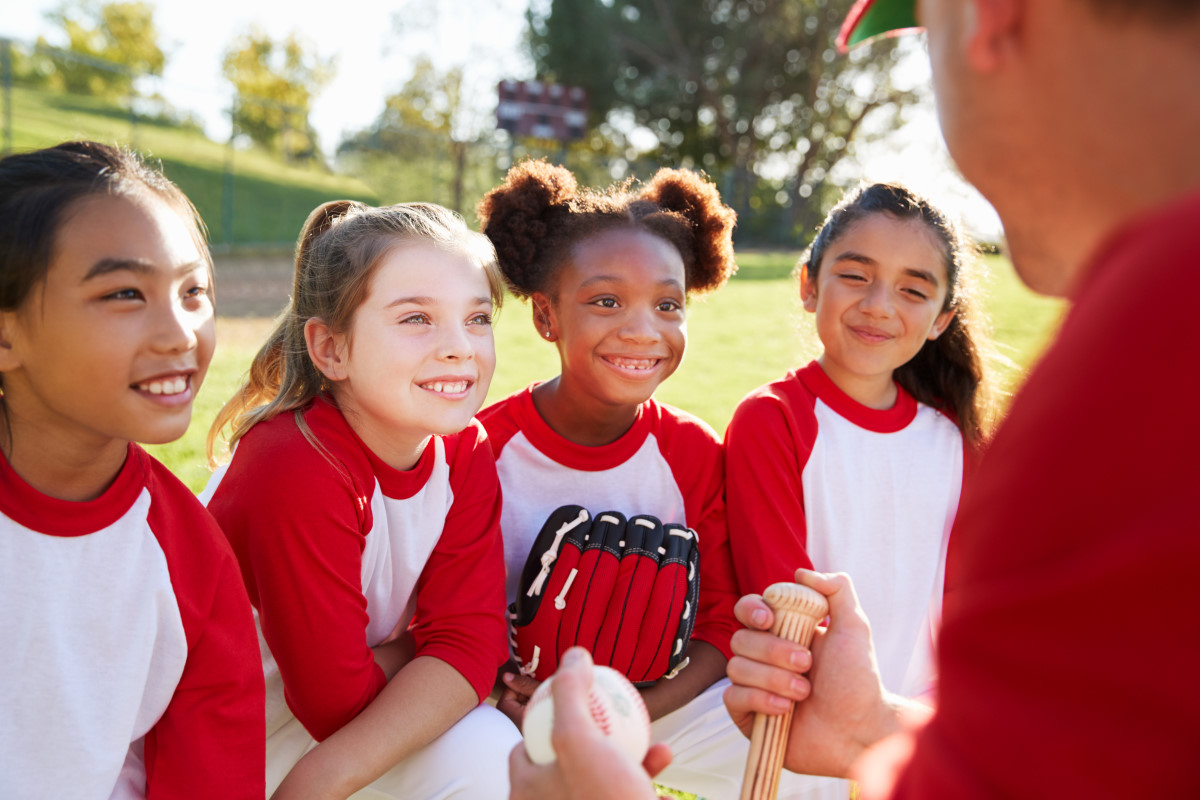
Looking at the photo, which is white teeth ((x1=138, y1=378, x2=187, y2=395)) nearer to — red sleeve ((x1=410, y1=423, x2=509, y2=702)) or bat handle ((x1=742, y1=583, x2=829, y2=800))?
red sleeve ((x1=410, y1=423, x2=509, y2=702))

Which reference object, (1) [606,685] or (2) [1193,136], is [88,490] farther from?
(2) [1193,136]

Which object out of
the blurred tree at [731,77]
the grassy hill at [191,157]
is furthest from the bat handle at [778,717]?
the blurred tree at [731,77]

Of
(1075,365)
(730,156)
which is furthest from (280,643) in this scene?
(730,156)

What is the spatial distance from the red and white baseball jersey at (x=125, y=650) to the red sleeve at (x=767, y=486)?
4.86 ft

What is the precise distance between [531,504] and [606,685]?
1531 millimetres

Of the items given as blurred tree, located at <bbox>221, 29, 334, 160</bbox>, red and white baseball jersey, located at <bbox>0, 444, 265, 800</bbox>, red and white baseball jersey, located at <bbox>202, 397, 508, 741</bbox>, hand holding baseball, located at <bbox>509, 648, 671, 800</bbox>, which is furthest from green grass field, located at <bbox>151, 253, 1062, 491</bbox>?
blurred tree, located at <bbox>221, 29, 334, 160</bbox>

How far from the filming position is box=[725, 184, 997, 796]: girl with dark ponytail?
286 cm

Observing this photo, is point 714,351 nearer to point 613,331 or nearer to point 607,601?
point 613,331

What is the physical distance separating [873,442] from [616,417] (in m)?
0.89

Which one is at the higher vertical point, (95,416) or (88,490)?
(95,416)

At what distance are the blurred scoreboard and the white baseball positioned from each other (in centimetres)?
2625

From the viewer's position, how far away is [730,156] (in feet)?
101

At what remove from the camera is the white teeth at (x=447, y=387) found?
95.3 inches

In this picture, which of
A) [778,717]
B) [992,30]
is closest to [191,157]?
[778,717]
